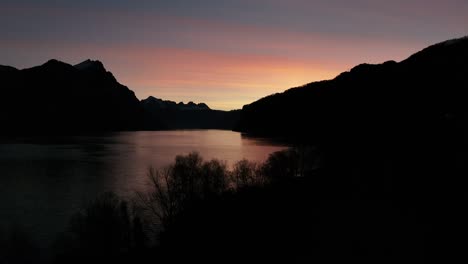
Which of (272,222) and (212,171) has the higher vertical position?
(212,171)

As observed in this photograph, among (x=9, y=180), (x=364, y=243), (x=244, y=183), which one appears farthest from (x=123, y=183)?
(x=364, y=243)

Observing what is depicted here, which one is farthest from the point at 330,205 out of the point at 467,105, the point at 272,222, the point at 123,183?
the point at 467,105

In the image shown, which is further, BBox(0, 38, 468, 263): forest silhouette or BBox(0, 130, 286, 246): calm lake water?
BBox(0, 130, 286, 246): calm lake water

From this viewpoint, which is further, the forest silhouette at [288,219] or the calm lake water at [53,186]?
the calm lake water at [53,186]

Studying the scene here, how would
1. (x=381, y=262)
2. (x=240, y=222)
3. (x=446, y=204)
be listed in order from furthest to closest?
(x=446, y=204), (x=240, y=222), (x=381, y=262)

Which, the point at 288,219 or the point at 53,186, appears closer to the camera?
the point at 288,219

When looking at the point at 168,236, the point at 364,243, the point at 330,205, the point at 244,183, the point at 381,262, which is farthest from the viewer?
the point at 244,183

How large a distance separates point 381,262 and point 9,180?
299ft

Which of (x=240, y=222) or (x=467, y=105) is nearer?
(x=240, y=222)

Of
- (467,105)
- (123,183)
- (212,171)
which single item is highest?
(467,105)

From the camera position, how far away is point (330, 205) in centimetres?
5503

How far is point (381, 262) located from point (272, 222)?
47.1 feet

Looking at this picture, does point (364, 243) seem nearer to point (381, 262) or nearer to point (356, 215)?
point (381, 262)

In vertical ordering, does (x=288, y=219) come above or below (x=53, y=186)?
above
